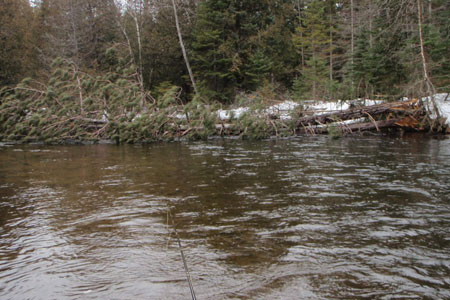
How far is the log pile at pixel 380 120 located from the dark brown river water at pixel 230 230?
20.6ft

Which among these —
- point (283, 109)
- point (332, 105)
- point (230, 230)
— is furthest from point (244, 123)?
point (230, 230)

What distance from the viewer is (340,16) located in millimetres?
35094

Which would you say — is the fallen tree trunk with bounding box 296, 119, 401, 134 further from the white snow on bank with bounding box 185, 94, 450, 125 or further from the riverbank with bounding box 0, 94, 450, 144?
the white snow on bank with bounding box 185, 94, 450, 125

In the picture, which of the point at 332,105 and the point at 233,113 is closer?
the point at 233,113

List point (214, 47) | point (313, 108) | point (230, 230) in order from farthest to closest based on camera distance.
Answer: point (214, 47)
point (313, 108)
point (230, 230)

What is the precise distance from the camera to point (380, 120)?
15.6m

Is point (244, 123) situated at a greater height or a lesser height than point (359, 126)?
greater

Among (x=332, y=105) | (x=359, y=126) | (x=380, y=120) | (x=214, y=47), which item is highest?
(x=214, y=47)

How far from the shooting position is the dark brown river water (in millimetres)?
3293

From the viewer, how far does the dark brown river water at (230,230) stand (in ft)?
10.8

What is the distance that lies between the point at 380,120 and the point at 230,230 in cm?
1275

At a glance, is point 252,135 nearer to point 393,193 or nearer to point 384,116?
point 384,116

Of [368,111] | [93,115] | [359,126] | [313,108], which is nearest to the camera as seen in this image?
[93,115]

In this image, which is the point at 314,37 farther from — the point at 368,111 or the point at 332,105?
the point at 368,111
